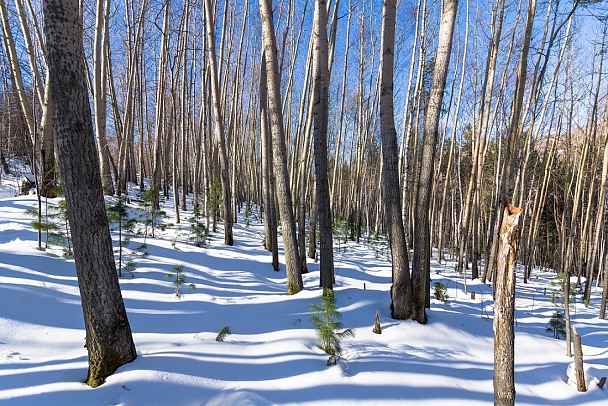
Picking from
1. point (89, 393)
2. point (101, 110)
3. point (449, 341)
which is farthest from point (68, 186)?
point (101, 110)

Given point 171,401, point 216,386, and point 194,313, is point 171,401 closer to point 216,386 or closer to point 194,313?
point 216,386

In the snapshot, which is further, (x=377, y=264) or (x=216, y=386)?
(x=377, y=264)

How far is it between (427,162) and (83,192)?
3490mm

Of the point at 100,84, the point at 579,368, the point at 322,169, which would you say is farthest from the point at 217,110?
the point at 579,368

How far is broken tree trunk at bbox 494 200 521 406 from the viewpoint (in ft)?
6.25

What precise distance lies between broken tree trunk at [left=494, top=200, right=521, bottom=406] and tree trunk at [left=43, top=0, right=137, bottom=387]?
2731 millimetres

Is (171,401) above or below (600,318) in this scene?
above

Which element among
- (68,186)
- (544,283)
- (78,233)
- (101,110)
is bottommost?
(544,283)

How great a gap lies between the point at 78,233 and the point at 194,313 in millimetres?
2083

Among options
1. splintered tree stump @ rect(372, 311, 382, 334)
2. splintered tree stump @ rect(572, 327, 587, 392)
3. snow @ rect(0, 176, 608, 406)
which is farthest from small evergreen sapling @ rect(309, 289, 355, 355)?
splintered tree stump @ rect(572, 327, 587, 392)

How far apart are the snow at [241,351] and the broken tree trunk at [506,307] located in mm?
788

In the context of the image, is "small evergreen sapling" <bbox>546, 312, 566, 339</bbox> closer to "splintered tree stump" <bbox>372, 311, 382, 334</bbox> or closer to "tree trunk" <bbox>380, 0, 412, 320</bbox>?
"tree trunk" <bbox>380, 0, 412, 320</bbox>

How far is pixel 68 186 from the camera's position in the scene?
2.20 metres

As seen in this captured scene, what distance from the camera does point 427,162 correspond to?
149 inches
